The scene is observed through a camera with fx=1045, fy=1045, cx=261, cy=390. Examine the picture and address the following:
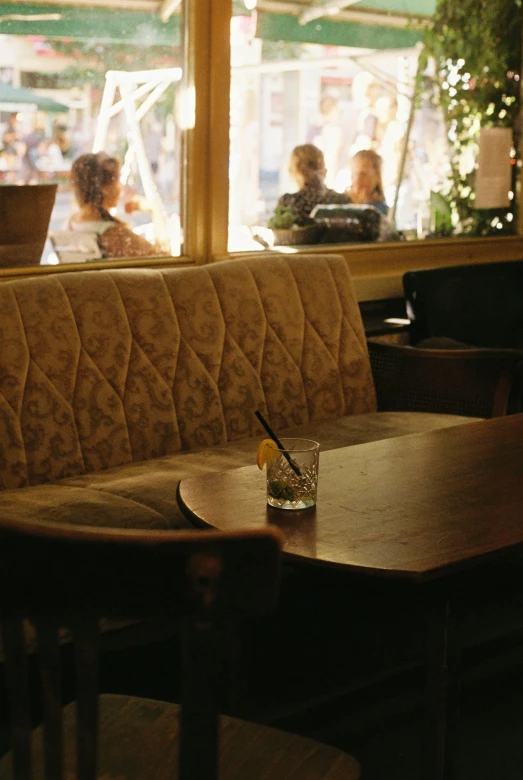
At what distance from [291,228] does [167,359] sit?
137 centimetres

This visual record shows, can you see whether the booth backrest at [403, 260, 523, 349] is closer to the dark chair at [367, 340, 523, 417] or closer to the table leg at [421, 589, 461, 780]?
the dark chair at [367, 340, 523, 417]

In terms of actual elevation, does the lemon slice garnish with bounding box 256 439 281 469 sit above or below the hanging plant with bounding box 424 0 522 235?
below

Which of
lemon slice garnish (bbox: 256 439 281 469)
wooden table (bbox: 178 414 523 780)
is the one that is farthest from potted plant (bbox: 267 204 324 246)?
lemon slice garnish (bbox: 256 439 281 469)

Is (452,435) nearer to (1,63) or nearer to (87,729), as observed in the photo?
(87,729)

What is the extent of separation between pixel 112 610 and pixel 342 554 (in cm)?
73

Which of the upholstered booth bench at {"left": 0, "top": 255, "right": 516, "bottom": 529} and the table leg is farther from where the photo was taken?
the upholstered booth bench at {"left": 0, "top": 255, "right": 516, "bottom": 529}

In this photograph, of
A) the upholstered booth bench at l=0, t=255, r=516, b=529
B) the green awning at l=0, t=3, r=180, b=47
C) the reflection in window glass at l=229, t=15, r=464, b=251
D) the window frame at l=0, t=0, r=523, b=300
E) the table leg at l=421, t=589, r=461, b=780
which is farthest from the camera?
the reflection in window glass at l=229, t=15, r=464, b=251

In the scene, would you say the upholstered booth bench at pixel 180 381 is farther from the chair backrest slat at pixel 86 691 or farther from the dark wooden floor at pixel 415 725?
the chair backrest slat at pixel 86 691

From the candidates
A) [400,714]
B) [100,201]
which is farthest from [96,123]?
[400,714]

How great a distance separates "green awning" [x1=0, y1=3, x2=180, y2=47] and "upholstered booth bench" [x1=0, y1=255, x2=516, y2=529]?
0.86 m

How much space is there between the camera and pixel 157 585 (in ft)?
3.26

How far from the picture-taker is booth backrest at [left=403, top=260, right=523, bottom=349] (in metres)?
4.17

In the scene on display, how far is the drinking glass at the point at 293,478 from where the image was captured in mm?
1929

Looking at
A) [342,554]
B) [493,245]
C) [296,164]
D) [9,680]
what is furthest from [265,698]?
[493,245]
